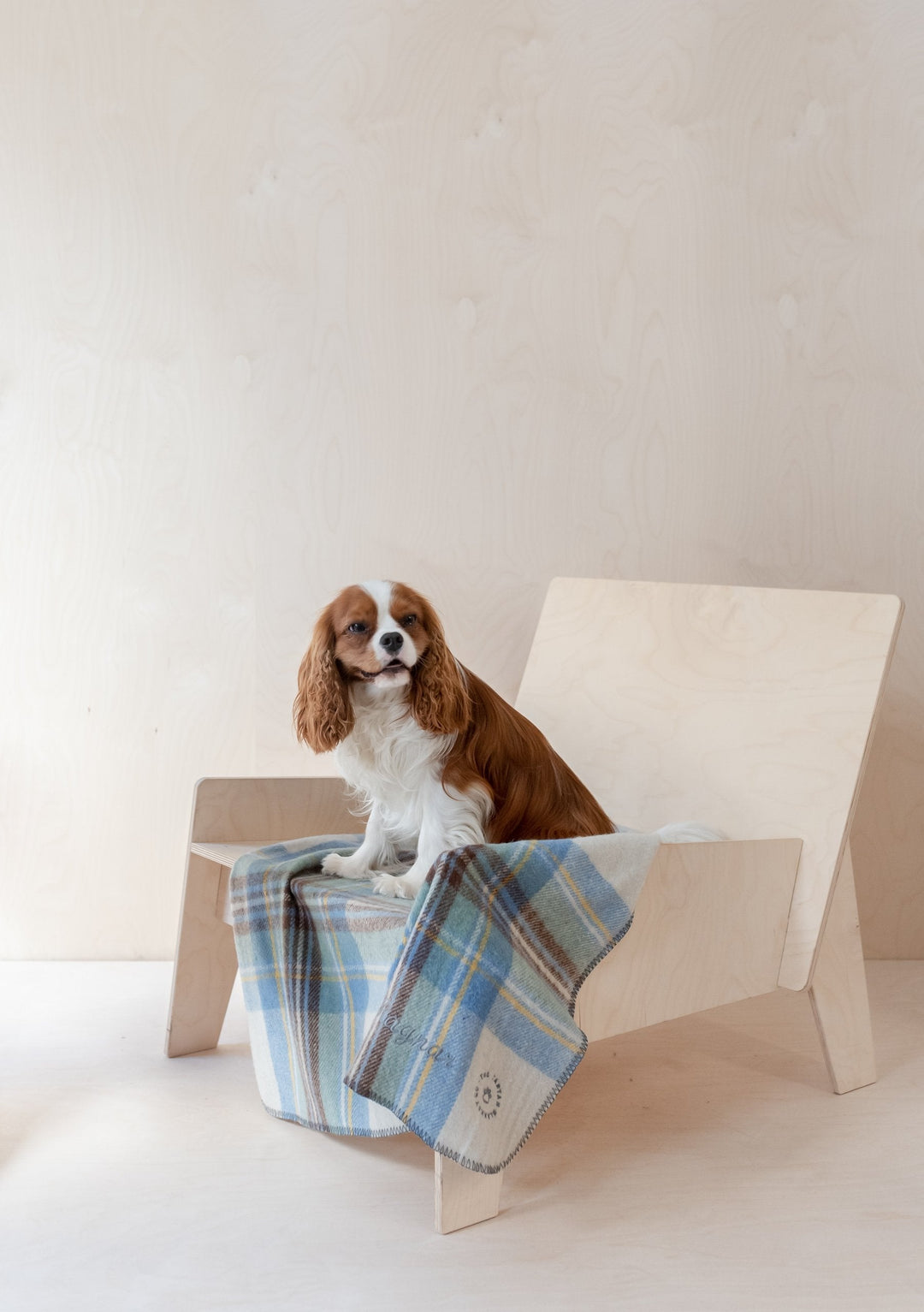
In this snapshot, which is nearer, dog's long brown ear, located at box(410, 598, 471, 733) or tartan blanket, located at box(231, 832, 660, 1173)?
tartan blanket, located at box(231, 832, 660, 1173)

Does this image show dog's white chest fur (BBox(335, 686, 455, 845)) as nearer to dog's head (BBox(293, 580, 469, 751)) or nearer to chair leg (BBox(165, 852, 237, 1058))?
dog's head (BBox(293, 580, 469, 751))

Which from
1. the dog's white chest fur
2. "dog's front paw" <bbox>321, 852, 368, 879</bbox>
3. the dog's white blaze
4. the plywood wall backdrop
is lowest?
"dog's front paw" <bbox>321, 852, 368, 879</bbox>

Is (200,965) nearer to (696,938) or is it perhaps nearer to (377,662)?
(377,662)

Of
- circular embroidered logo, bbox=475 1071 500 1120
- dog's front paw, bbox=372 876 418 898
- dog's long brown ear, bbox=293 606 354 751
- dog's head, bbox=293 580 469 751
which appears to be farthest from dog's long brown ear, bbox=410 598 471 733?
circular embroidered logo, bbox=475 1071 500 1120

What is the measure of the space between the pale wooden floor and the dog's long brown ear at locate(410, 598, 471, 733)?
2.29 ft

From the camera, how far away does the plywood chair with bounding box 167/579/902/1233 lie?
1727 millimetres

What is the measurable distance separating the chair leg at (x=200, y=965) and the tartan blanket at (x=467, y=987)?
1.48 feet

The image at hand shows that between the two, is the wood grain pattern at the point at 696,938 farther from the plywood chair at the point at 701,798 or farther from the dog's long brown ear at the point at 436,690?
the dog's long brown ear at the point at 436,690

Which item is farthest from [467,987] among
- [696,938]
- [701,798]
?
[701,798]

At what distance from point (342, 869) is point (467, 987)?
45cm

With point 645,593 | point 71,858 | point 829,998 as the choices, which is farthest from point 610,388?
point 71,858

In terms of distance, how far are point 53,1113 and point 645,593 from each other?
1.52 meters

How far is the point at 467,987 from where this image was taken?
1506 millimetres

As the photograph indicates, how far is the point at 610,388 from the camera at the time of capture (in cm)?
272
